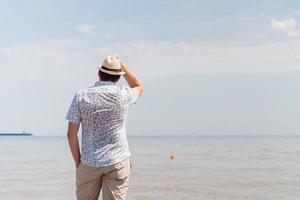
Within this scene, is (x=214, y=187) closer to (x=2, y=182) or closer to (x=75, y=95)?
(x=2, y=182)

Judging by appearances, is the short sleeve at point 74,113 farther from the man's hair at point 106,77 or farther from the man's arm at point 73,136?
the man's hair at point 106,77

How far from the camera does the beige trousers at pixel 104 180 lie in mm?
4773

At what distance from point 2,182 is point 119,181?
1462cm

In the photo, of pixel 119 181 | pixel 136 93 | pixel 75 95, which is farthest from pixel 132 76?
pixel 119 181

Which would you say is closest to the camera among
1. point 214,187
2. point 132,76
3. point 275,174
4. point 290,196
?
point 132,76

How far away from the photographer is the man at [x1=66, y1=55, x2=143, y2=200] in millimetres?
4707

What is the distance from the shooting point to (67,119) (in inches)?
185

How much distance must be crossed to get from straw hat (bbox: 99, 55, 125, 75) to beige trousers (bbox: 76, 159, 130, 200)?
0.74 meters

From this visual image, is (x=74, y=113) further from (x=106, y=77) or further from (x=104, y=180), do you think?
(x=104, y=180)

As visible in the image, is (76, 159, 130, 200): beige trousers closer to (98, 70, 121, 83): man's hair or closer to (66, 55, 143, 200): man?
(66, 55, 143, 200): man

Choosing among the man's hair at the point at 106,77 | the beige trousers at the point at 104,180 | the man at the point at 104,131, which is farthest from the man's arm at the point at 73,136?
the man's hair at the point at 106,77

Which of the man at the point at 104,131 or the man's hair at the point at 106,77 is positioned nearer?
the man at the point at 104,131

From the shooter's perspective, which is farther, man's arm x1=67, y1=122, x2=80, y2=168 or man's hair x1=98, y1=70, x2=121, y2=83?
man's hair x1=98, y1=70, x2=121, y2=83

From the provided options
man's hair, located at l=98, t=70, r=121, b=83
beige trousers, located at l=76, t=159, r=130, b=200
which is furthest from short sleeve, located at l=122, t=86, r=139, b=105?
beige trousers, located at l=76, t=159, r=130, b=200
